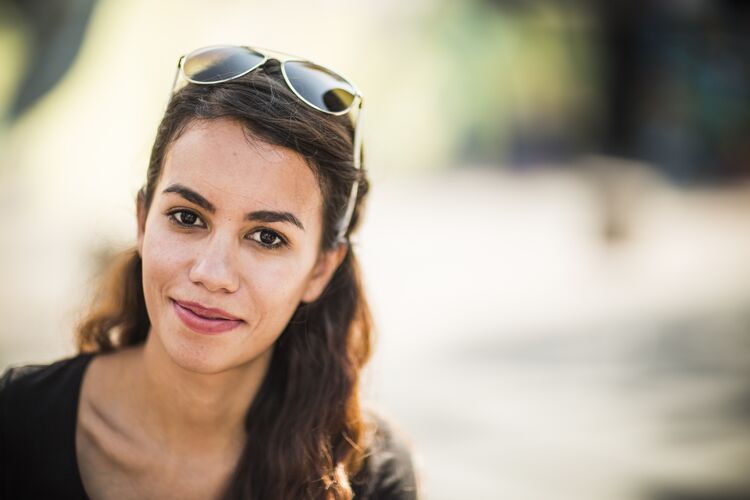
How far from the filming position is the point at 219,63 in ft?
6.99

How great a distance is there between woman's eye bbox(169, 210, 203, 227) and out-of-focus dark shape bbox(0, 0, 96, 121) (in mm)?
6046

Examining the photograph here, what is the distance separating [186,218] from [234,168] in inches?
7.1

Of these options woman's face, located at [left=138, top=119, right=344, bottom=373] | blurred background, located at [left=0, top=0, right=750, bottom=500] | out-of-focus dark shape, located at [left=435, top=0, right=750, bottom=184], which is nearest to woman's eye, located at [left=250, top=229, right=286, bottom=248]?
woman's face, located at [left=138, top=119, right=344, bottom=373]

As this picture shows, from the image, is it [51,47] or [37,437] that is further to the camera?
[51,47]

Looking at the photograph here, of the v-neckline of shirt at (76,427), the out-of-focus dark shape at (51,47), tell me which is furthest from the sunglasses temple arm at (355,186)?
the out-of-focus dark shape at (51,47)

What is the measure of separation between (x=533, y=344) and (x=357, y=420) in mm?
4459

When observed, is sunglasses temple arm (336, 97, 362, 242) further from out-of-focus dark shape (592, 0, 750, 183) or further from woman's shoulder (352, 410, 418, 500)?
out-of-focus dark shape (592, 0, 750, 183)

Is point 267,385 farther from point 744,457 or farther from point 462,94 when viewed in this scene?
point 462,94

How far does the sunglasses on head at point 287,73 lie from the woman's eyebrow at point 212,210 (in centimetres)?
29

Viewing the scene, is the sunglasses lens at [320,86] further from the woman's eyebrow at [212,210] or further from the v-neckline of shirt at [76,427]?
the v-neckline of shirt at [76,427]

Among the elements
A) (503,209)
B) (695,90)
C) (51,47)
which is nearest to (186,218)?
(51,47)

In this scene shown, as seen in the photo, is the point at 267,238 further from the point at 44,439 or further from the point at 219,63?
the point at 44,439

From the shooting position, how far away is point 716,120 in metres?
15.6

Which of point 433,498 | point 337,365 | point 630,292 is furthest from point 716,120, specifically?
point 337,365
